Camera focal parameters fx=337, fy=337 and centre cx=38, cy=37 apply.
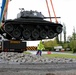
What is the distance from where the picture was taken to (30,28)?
11.6 m

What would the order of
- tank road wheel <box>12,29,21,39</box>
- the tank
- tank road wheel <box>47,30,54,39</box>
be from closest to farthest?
the tank < tank road wheel <box>12,29,21,39</box> < tank road wheel <box>47,30,54,39</box>

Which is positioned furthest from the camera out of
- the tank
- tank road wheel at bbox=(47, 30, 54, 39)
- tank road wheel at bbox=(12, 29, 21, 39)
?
tank road wheel at bbox=(47, 30, 54, 39)

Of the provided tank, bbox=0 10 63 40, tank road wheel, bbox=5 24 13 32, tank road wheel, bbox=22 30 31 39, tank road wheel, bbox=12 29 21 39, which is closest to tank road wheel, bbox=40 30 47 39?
tank, bbox=0 10 63 40

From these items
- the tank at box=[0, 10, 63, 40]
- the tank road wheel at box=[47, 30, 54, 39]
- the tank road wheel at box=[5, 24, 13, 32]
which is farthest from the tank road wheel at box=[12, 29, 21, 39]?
the tank road wheel at box=[47, 30, 54, 39]

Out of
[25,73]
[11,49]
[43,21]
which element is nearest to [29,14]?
[43,21]

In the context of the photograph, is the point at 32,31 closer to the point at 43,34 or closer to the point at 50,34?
the point at 43,34

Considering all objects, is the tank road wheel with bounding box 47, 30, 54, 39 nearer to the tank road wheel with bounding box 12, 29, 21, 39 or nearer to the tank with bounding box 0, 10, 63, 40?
the tank with bounding box 0, 10, 63, 40

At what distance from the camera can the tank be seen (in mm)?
10030

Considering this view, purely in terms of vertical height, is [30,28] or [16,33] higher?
[30,28]

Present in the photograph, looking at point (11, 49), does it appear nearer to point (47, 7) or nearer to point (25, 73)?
point (25, 73)

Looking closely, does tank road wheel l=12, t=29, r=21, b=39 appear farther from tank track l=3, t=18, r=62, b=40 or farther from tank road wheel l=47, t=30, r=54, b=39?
tank road wheel l=47, t=30, r=54, b=39

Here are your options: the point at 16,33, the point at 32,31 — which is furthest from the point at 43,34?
the point at 16,33

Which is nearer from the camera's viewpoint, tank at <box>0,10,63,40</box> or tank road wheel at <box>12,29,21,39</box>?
tank at <box>0,10,63,40</box>

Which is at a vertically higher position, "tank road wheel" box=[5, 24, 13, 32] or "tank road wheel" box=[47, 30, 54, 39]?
"tank road wheel" box=[5, 24, 13, 32]
